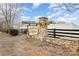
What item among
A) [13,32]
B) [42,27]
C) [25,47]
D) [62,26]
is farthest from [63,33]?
[13,32]

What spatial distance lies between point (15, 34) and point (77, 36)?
671 mm

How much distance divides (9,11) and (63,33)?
64 cm

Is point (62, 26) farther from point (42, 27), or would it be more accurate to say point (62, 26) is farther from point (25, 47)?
point (25, 47)

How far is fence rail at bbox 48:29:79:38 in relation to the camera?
2.10 m

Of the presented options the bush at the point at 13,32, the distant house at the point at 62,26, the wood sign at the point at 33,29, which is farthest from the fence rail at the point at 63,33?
the bush at the point at 13,32

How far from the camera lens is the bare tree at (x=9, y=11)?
83.7 inches

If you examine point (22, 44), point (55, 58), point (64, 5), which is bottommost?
point (55, 58)

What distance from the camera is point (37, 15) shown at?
213 cm

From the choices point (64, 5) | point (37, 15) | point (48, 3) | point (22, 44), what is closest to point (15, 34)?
point (22, 44)

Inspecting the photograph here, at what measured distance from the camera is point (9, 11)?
214cm

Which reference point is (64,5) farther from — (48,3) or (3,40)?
(3,40)

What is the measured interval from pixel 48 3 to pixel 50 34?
339 millimetres

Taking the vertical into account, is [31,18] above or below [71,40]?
above

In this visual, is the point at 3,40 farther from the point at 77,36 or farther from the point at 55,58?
the point at 77,36
